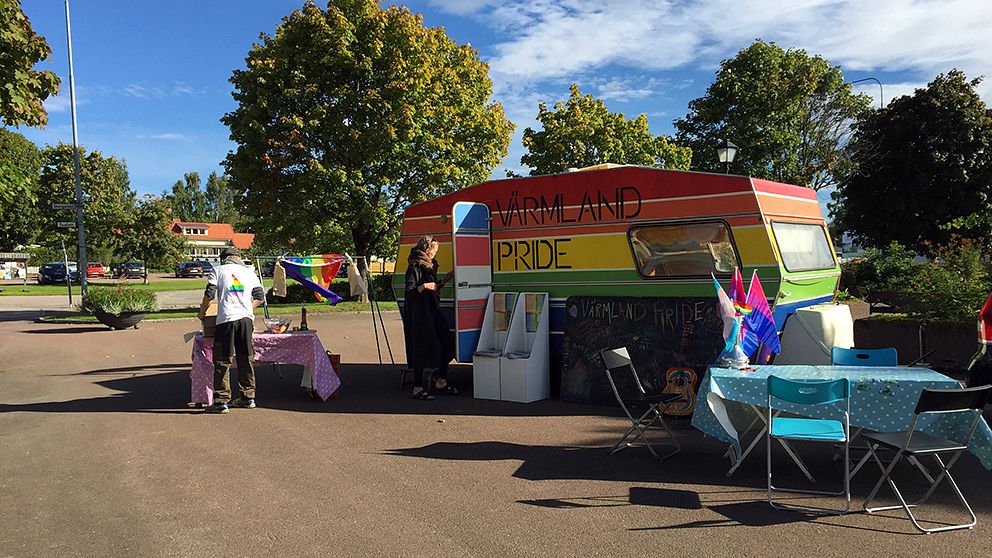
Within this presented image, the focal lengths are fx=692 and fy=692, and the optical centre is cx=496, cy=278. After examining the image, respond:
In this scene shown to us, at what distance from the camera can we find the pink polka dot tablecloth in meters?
8.09

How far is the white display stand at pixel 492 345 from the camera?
8.48m

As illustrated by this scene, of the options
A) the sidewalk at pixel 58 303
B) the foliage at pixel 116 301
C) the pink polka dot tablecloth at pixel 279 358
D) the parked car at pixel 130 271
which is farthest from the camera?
the parked car at pixel 130 271

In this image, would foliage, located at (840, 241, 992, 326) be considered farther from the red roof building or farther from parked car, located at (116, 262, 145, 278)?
the red roof building

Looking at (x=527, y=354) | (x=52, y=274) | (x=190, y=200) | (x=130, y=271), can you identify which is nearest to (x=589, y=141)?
(x=527, y=354)

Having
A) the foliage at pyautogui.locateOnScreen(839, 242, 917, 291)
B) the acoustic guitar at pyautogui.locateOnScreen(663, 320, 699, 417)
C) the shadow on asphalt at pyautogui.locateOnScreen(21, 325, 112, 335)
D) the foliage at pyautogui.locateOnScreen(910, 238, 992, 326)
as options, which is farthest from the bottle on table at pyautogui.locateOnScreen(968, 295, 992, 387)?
the shadow on asphalt at pyautogui.locateOnScreen(21, 325, 112, 335)

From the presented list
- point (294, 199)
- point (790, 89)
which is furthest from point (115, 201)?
point (790, 89)

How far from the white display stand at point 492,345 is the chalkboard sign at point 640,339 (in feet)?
2.73

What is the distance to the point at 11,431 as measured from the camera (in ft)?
23.5

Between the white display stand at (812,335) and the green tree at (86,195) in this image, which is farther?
the green tree at (86,195)

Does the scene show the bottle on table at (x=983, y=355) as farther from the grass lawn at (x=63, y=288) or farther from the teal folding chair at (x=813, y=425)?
the grass lawn at (x=63, y=288)

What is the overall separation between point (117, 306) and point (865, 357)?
55.5 ft

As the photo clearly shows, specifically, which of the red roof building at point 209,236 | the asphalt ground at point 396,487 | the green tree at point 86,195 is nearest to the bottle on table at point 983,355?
A: the asphalt ground at point 396,487

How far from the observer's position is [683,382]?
7.36 metres

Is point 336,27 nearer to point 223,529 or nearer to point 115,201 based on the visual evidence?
point 223,529
